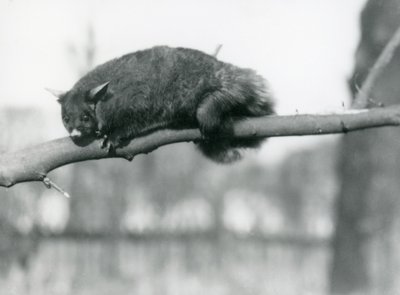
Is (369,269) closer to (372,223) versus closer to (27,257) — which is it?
(372,223)

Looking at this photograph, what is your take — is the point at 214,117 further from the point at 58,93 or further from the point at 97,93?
the point at 58,93

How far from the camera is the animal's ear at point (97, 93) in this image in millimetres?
5250

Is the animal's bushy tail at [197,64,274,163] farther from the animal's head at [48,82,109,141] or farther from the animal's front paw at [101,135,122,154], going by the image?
the animal's head at [48,82,109,141]

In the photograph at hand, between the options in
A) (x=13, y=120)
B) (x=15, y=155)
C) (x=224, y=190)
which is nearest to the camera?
(x=15, y=155)

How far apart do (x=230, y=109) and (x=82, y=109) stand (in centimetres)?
126

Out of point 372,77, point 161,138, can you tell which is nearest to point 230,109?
point 161,138

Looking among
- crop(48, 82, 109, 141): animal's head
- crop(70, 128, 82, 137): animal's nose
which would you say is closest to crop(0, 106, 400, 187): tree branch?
crop(70, 128, 82, 137): animal's nose

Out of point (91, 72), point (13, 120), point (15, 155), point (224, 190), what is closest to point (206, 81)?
point (91, 72)

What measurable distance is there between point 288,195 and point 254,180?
8.89ft

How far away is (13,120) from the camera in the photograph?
11484 mm

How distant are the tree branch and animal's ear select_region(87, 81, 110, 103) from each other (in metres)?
0.66

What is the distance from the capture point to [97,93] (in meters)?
5.29

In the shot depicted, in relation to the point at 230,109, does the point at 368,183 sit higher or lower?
lower

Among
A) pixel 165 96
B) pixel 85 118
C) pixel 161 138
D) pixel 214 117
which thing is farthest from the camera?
pixel 165 96
